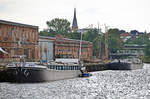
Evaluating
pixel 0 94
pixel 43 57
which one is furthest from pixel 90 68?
pixel 0 94

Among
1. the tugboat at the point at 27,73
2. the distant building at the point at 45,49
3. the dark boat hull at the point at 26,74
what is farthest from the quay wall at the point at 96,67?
the dark boat hull at the point at 26,74

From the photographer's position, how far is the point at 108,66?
105m

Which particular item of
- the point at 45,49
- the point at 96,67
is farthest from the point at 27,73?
the point at 96,67

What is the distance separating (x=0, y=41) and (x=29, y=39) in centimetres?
1080

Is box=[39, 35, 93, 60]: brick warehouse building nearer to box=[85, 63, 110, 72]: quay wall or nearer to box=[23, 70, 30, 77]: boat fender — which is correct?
box=[85, 63, 110, 72]: quay wall

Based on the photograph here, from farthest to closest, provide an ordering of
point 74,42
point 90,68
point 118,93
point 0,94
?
point 74,42
point 90,68
point 118,93
point 0,94

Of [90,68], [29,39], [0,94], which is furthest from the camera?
[90,68]

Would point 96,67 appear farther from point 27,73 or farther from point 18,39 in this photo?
point 27,73

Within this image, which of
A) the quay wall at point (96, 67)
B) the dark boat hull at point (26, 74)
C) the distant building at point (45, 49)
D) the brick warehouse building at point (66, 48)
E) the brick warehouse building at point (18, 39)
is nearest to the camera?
the dark boat hull at point (26, 74)

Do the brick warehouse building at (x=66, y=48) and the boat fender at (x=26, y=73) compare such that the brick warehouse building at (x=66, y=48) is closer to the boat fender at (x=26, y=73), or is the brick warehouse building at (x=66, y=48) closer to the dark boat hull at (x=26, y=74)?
the dark boat hull at (x=26, y=74)

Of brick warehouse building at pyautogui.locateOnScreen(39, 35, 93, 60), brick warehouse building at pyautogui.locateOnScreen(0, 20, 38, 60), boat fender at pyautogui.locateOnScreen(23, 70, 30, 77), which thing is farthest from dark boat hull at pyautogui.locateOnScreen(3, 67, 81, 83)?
brick warehouse building at pyautogui.locateOnScreen(39, 35, 93, 60)

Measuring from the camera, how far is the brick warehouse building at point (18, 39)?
77256 mm

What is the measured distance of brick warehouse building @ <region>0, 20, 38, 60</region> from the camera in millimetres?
77256

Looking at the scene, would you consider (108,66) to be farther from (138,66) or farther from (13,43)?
(13,43)
